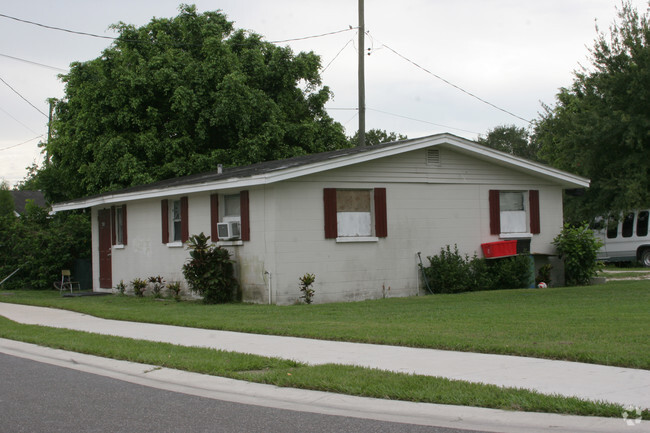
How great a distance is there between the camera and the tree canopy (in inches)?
3031

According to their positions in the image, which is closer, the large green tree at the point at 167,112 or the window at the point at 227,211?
the window at the point at 227,211

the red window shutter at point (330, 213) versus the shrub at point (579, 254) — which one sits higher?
the red window shutter at point (330, 213)

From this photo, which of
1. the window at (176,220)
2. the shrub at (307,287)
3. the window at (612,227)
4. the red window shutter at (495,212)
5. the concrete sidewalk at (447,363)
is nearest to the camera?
the concrete sidewalk at (447,363)

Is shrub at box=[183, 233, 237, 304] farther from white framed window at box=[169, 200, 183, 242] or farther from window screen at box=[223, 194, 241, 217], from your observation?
white framed window at box=[169, 200, 183, 242]

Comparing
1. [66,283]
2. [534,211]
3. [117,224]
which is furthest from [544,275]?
[66,283]

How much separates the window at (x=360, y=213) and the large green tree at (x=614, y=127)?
15.1 metres

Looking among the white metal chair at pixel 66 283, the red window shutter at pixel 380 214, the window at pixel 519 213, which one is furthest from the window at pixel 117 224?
the window at pixel 519 213

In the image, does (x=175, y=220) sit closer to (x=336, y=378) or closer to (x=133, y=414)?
(x=336, y=378)

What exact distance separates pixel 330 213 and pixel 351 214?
81cm

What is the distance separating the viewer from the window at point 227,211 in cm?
1741

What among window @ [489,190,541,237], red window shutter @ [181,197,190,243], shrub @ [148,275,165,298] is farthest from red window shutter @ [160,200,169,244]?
window @ [489,190,541,237]

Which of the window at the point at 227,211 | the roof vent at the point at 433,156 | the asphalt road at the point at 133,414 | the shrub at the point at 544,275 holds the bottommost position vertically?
the asphalt road at the point at 133,414

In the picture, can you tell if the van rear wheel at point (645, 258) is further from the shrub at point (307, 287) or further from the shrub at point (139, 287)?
the shrub at point (139, 287)

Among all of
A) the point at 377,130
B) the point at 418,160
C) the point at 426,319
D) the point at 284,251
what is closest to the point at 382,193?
the point at 418,160
